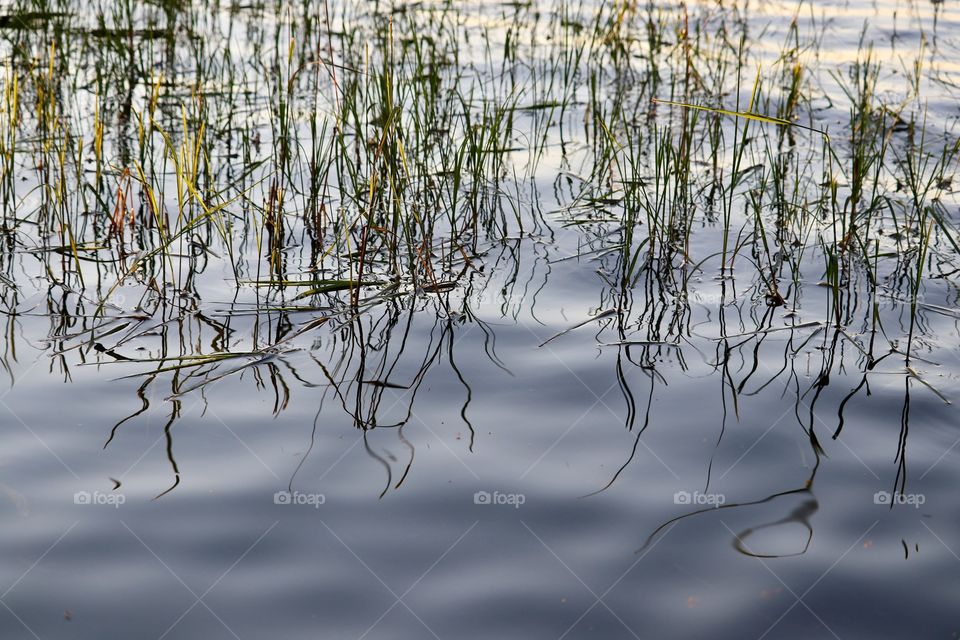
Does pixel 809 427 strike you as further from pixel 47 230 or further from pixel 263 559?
pixel 47 230

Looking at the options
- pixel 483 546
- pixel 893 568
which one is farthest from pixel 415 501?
pixel 893 568

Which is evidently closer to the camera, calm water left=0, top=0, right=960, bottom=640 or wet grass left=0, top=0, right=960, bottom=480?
calm water left=0, top=0, right=960, bottom=640

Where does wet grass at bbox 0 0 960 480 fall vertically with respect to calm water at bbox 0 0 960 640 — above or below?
above

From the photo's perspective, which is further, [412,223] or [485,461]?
[412,223]

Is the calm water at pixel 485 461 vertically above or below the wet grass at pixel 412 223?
below

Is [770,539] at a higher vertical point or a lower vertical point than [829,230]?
lower

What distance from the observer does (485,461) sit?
2410mm

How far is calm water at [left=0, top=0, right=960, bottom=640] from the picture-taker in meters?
1.98

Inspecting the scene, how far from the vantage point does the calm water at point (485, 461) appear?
1979mm

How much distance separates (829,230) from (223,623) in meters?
3.00

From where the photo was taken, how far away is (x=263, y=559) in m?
2.08

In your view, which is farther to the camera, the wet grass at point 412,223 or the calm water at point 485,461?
the wet grass at point 412,223

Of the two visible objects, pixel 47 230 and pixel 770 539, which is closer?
pixel 770 539

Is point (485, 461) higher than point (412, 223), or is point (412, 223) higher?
point (412, 223)
